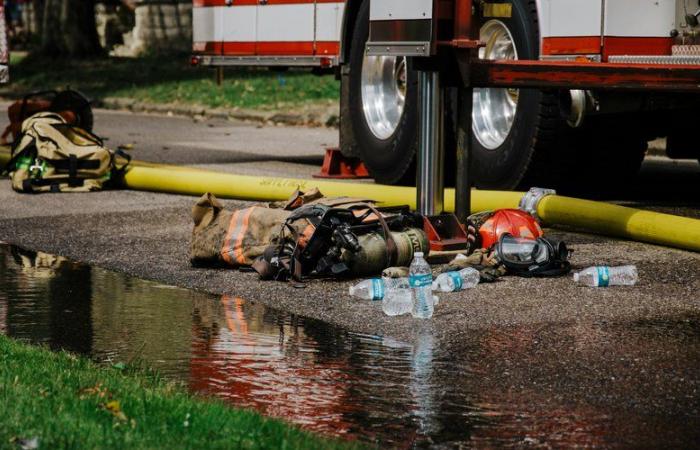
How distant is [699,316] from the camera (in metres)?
6.61

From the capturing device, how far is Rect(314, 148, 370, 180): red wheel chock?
500 inches

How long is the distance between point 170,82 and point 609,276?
18473 mm

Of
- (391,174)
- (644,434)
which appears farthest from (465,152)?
(644,434)

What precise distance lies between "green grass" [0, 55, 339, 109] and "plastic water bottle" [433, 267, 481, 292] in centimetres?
1373

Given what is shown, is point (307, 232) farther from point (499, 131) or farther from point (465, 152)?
point (499, 131)

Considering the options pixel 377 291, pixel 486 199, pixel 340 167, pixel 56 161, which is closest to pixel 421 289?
pixel 377 291

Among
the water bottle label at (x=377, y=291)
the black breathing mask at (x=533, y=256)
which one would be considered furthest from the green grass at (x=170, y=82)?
the water bottle label at (x=377, y=291)

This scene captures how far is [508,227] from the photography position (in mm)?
8023

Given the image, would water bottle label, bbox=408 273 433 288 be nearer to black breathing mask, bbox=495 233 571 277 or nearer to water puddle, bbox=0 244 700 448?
water puddle, bbox=0 244 700 448

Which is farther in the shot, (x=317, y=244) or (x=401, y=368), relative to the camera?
(x=317, y=244)

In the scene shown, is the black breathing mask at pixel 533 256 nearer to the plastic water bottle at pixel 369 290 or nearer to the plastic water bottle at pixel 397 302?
the plastic water bottle at pixel 369 290

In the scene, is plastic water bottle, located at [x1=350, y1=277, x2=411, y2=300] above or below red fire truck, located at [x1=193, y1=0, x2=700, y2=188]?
below

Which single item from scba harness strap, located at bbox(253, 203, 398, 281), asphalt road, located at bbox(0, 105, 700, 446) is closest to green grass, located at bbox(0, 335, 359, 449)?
asphalt road, located at bbox(0, 105, 700, 446)

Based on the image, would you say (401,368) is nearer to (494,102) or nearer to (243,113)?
(494,102)
